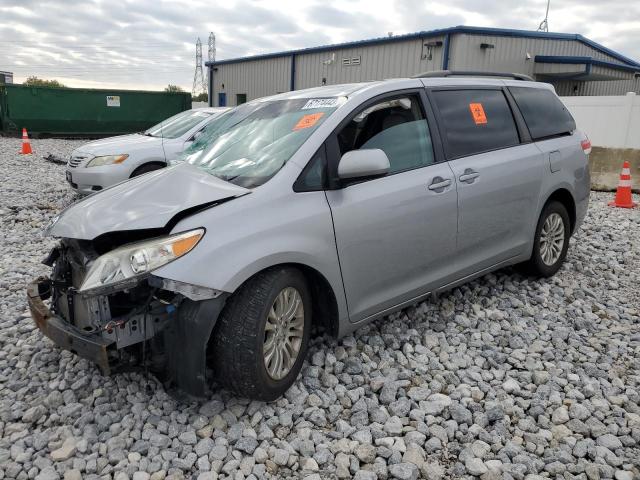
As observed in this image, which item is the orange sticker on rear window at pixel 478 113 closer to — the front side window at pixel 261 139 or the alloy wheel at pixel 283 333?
the front side window at pixel 261 139

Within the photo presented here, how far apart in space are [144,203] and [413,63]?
16739 millimetres

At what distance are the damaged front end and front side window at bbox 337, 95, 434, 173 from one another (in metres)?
1.28

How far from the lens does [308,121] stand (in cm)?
332

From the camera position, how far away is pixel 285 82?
970 inches

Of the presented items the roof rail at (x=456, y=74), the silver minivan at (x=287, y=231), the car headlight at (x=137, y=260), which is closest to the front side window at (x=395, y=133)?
the silver minivan at (x=287, y=231)

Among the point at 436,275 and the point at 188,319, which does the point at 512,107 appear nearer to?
the point at 436,275

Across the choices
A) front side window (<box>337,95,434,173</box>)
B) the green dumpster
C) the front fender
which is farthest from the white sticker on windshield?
the green dumpster

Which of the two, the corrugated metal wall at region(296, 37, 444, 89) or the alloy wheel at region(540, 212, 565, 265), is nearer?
the alloy wheel at region(540, 212, 565, 265)

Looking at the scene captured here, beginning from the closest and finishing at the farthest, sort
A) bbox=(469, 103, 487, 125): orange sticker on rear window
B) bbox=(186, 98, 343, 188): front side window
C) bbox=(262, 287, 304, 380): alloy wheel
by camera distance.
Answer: bbox=(262, 287, 304, 380): alloy wheel, bbox=(186, 98, 343, 188): front side window, bbox=(469, 103, 487, 125): orange sticker on rear window

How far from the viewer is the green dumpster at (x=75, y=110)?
64.8ft

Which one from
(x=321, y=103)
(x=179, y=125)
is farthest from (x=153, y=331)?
(x=179, y=125)

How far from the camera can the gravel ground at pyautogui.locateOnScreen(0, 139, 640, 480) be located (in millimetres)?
2568

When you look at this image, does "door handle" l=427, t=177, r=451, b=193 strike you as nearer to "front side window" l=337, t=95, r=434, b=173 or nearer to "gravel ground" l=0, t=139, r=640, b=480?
"front side window" l=337, t=95, r=434, b=173

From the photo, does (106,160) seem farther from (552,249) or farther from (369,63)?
(369,63)
